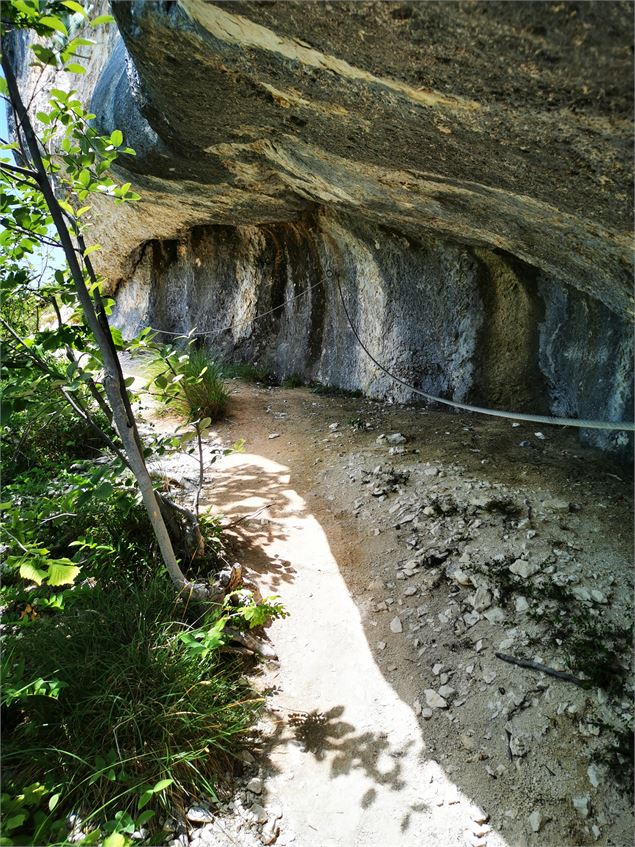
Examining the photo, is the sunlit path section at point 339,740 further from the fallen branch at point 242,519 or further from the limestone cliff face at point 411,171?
the limestone cliff face at point 411,171

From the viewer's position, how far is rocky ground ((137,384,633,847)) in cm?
214

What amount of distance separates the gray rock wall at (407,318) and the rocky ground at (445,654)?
851 millimetres

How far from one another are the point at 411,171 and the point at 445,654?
2872 millimetres

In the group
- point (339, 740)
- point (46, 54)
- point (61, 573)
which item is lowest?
point (339, 740)

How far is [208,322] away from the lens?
10.6m

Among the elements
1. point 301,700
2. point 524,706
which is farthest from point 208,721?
point 524,706

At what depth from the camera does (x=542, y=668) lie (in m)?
2.52

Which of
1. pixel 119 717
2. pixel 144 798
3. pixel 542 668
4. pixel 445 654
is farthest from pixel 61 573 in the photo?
pixel 542 668

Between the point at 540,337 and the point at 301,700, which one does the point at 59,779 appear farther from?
the point at 540,337

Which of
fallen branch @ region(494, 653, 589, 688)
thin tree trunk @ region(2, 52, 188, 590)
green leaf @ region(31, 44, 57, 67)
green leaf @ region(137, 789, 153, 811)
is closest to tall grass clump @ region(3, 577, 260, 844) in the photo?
green leaf @ region(137, 789, 153, 811)

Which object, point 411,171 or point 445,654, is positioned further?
point 411,171

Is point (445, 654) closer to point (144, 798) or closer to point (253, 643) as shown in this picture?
point (253, 643)

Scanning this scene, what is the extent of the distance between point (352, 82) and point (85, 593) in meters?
2.85

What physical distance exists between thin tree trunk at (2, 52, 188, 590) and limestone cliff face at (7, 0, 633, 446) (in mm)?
978
